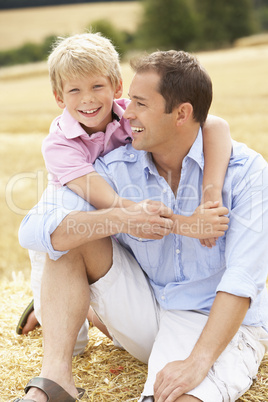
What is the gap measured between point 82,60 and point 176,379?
1546mm

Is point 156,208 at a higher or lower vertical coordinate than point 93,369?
higher

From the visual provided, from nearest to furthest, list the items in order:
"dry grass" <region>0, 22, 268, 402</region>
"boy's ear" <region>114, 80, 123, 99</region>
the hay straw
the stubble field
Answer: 1. the hay straw
2. "dry grass" <region>0, 22, 268, 402</region>
3. "boy's ear" <region>114, 80, 123, 99</region>
4. the stubble field

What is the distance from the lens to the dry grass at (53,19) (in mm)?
40031

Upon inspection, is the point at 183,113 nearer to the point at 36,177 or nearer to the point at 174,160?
the point at 174,160

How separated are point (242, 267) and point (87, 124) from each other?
1046 millimetres

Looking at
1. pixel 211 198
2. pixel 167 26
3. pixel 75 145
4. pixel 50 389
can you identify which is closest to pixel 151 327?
pixel 50 389

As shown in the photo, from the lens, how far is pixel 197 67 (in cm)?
260

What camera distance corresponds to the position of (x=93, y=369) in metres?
2.78

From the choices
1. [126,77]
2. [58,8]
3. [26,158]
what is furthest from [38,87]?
[58,8]

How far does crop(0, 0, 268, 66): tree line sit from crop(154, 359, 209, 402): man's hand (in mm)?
47269

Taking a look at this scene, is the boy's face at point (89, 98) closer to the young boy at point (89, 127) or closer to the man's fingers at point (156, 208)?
the young boy at point (89, 127)

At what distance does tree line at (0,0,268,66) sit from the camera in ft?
161

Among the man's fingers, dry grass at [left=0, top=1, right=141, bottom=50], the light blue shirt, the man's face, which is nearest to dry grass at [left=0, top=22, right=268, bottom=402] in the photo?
the light blue shirt

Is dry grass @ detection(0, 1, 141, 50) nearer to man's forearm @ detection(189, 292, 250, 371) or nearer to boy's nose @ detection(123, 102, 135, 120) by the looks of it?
boy's nose @ detection(123, 102, 135, 120)
